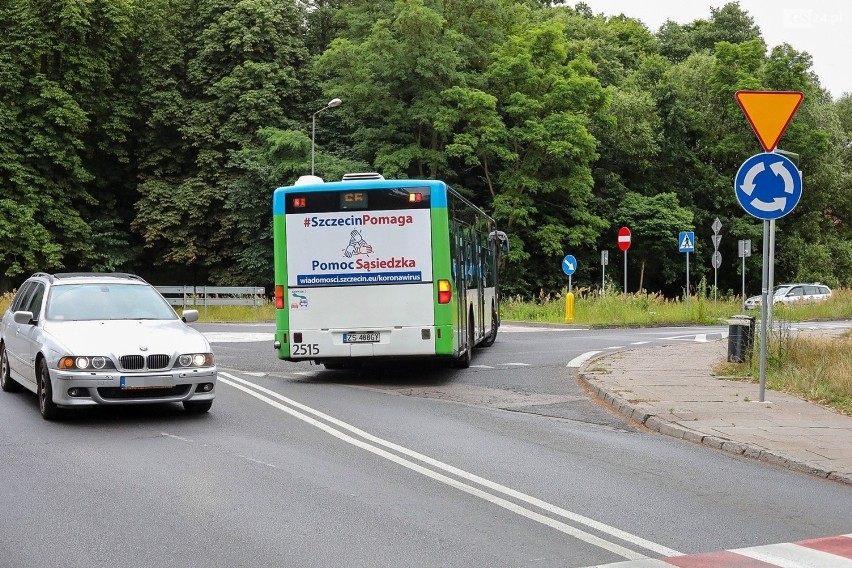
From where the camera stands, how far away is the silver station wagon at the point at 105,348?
1078cm

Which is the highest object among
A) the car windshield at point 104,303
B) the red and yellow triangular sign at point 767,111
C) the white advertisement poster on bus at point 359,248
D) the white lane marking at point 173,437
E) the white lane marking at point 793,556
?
the red and yellow triangular sign at point 767,111

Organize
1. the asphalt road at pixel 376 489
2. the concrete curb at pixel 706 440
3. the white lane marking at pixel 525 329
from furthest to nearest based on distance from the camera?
the white lane marking at pixel 525 329 → the concrete curb at pixel 706 440 → the asphalt road at pixel 376 489

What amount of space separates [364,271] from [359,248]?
351mm

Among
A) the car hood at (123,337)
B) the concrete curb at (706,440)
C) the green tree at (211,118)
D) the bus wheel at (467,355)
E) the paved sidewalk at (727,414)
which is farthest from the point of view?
the green tree at (211,118)

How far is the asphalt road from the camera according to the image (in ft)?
20.2

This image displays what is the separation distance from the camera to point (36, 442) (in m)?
9.97

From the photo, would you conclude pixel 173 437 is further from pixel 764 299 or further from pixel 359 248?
pixel 764 299

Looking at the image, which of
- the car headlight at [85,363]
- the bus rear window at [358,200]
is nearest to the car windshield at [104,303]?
the car headlight at [85,363]

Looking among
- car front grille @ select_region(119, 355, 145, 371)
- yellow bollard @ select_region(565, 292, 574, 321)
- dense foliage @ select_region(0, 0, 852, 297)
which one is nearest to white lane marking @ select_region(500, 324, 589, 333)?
yellow bollard @ select_region(565, 292, 574, 321)

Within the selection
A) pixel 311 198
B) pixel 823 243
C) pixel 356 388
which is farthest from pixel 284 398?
pixel 823 243

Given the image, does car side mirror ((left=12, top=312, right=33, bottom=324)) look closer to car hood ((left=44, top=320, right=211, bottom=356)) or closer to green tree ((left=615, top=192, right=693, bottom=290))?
car hood ((left=44, top=320, right=211, bottom=356))

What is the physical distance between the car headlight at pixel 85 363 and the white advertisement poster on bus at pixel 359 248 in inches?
199

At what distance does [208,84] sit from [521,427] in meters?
41.6

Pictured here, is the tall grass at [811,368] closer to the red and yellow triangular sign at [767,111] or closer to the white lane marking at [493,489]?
the red and yellow triangular sign at [767,111]
